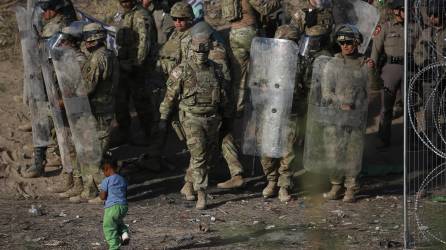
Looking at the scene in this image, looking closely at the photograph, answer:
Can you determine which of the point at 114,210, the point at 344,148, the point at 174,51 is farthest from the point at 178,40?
the point at 114,210

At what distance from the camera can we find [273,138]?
12.3m

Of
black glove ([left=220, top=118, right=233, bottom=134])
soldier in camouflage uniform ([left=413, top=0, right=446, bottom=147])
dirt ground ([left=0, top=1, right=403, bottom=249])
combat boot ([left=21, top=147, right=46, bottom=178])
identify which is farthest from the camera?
combat boot ([left=21, top=147, right=46, bottom=178])

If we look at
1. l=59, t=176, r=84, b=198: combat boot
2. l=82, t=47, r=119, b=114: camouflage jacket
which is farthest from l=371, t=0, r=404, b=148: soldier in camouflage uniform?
l=59, t=176, r=84, b=198: combat boot

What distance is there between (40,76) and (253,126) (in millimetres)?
2857

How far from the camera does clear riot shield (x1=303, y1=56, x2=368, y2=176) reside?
11945 millimetres

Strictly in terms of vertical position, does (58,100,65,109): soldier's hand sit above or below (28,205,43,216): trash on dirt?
above

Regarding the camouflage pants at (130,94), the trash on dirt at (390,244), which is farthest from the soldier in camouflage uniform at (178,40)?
the trash on dirt at (390,244)

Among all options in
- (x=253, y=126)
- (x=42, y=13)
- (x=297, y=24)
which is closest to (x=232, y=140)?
(x=253, y=126)

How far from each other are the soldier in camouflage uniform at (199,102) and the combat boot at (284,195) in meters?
0.98

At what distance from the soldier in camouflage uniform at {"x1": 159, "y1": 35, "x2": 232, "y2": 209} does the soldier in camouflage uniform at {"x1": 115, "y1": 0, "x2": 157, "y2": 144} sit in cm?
198

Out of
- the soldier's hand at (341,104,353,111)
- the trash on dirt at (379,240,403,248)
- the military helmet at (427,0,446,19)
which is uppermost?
the military helmet at (427,0,446,19)

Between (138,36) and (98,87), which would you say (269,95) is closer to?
(98,87)

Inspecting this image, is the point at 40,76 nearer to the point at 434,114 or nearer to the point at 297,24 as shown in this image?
the point at 297,24

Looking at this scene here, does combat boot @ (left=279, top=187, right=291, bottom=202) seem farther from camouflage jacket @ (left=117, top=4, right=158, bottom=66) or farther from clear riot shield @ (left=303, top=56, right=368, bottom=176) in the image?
camouflage jacket @ (left=117, top=4, right=158, bottom=66)
